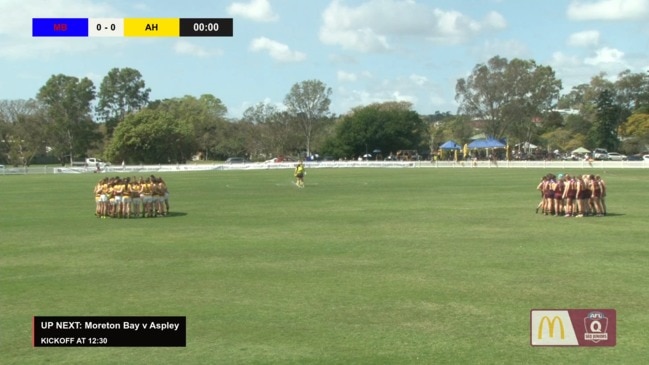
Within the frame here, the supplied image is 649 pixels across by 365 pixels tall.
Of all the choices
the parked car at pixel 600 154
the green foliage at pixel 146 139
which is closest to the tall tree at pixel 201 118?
the green foliage at pixel 146 139

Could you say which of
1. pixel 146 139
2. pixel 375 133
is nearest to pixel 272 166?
pixel 146 139

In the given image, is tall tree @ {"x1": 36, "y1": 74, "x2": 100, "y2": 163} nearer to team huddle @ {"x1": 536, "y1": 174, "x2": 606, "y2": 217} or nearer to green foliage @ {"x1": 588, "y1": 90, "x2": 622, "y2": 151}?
green foliage @ {"x1": 588, "y1": 90, "x2": 622, "y2": 151}

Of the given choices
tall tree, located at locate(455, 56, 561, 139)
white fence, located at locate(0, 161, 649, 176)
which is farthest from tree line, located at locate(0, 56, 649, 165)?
white fence, located at locate(0, 161, 649, 176)

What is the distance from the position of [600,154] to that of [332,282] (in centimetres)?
9901

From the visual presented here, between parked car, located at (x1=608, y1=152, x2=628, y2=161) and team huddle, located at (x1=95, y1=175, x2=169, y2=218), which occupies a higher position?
parked car, located at (x1=608, y1=152, x2=628, y2=161)

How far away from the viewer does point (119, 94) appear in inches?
5133

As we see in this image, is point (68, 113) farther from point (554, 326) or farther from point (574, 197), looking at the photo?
point (554, 326)

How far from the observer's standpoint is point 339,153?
116250 mm

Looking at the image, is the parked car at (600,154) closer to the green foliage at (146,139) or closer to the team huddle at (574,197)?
the green foliage at (146,139)

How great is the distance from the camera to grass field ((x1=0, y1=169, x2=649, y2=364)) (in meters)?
8.93

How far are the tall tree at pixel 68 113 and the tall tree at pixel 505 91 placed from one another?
62.2 meters

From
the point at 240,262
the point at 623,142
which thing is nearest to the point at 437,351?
the point at 240,262

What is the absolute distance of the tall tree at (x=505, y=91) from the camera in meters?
108

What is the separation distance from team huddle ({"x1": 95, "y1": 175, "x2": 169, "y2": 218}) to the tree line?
258 ft
